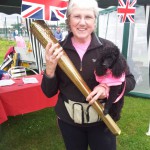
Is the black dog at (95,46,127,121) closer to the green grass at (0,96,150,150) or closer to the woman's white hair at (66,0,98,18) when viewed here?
the woman's white hair at (66,0,98,18)

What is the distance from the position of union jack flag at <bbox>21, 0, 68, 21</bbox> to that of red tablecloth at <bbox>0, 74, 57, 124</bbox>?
129 cm

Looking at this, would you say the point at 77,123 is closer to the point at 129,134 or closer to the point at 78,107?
the point at 78,107

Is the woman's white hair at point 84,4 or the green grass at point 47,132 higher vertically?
the woman's white hair at point 84,4

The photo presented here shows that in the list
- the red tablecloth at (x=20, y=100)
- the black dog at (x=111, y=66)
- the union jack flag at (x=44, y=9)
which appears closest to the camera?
the black dog at (x=111, y=66)

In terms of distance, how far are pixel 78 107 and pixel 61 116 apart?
0.54 feet

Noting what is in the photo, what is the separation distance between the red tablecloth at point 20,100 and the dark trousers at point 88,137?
4.65ft

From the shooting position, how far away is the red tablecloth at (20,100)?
9.34 ft

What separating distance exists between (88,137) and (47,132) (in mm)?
2220

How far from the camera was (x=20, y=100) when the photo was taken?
2.94 meters

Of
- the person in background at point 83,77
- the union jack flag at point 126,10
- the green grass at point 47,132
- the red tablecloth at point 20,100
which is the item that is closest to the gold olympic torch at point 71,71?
the person in background at point 83,77

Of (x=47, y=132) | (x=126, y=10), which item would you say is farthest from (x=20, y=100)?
(x=126, y=10)

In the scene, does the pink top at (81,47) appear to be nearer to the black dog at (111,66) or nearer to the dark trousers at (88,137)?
the black dog at (111,66)

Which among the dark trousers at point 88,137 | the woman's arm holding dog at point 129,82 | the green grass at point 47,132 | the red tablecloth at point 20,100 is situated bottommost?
the green grass at point 47,132

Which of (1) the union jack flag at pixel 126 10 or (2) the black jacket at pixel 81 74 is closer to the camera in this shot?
(2) the black jacket at pixel 81 74
